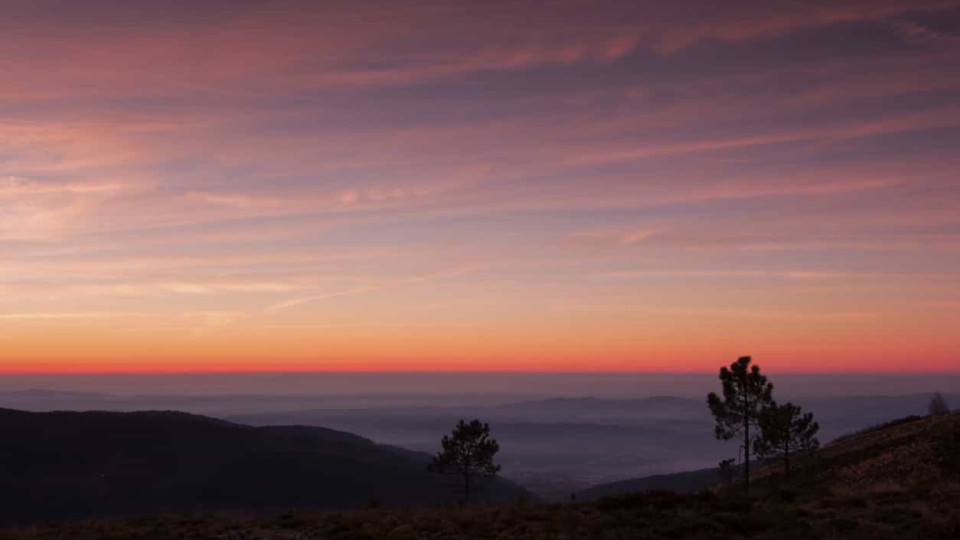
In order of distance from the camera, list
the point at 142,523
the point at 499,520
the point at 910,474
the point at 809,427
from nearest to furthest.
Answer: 1. the point at 499,520
2. the point at 142,523
3. the point at 910,474
4. the point at 809,427

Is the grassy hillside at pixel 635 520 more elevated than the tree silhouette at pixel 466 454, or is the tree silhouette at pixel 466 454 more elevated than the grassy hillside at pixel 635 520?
the grassy hillside at pixel 635 520

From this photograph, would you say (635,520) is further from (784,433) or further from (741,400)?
(784,433)

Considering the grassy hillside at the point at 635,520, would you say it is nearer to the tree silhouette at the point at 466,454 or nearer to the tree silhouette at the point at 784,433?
the tree silhouette at the point at 784,433

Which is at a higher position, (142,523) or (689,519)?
(689,519)

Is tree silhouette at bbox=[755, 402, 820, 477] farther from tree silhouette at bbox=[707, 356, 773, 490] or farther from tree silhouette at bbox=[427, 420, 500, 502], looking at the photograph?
tree silhouette at bbox=[427, 420, 500, 502]

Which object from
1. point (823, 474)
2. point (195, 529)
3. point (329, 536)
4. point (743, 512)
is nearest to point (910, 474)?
point (823, 474)

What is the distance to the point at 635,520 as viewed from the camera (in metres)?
20.9

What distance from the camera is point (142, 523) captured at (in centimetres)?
2436

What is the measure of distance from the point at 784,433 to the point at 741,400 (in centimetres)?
832

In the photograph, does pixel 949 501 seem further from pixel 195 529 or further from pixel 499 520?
pixel 195 529

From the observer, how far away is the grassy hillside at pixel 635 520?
18.9m

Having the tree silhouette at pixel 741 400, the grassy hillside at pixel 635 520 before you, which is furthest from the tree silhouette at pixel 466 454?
the grassy hillside at pixel 635 520

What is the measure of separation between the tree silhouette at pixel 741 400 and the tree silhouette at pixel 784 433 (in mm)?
894

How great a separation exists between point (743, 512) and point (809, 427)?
137ft
